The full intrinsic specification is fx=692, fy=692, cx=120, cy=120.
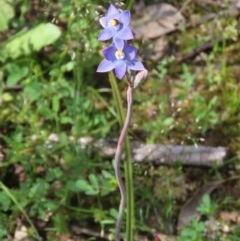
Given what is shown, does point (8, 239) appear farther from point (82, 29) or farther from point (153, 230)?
point (82, 29)

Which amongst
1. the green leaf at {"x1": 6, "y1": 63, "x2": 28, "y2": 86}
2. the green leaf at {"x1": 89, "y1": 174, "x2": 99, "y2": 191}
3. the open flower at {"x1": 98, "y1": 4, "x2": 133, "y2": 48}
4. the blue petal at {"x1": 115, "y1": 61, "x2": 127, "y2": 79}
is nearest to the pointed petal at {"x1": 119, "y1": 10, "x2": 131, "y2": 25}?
the open flower at {"x1": 98, "y1": 4, "x2": 133, "y2": 48}

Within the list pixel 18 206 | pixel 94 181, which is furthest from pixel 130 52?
pixel 18 206

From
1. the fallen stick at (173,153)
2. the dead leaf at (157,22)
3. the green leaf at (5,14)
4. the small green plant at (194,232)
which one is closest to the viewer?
the small green plant at (194,232)

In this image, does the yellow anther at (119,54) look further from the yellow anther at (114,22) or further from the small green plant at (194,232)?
the small green plant at (194,232)

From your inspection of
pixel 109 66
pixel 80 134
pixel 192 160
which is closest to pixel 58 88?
pixel 80 134

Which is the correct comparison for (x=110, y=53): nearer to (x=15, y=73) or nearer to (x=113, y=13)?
(x=113, y=13)

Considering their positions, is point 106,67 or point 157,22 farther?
point 157,22

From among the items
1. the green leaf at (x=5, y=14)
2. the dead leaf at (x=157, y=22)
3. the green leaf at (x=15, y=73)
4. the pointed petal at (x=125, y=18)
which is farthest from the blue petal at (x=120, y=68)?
the dead leaf at (x=157, y=22)
